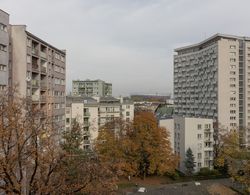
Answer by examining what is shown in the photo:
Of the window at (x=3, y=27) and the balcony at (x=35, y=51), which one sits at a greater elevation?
the window at (x=3, y=27)

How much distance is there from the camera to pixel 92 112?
59000mm

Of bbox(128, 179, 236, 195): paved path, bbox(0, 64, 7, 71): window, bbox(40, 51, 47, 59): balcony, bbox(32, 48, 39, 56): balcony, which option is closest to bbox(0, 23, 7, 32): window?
bbox(0, 64, 7, 71): window

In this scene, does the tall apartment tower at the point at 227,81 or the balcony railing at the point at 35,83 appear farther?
the tall apartment tower at the point at 227,81

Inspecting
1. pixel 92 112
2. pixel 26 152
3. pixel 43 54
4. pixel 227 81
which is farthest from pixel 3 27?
pixel 227 81

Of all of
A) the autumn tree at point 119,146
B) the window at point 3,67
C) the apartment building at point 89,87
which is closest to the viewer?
the window at point 3,67

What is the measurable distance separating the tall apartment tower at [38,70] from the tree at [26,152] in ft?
46.5

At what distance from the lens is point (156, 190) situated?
37469mm

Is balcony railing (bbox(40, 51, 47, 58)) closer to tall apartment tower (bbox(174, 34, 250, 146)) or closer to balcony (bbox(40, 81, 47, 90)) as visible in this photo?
balcony (bbox(40, 81, 47, 90))

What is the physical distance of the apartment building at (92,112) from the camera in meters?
54.9

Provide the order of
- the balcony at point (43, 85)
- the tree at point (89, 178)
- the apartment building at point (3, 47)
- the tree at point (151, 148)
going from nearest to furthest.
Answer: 1. the tree at point (89, 178)
2. the apartment building at point (3, 47)
3. the balcony at point (43, 85)
4. the tree at point (151, 148)

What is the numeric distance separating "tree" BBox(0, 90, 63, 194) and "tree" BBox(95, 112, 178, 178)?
28.7 metres

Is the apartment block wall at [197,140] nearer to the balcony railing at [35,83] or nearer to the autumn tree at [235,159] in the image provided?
the autumn tree at [235,159]

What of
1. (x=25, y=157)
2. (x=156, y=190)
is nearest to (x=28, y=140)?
(x=25, y=157)

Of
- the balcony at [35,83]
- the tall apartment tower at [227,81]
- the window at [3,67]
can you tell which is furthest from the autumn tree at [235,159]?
the tall apartment tower at [227,81]
